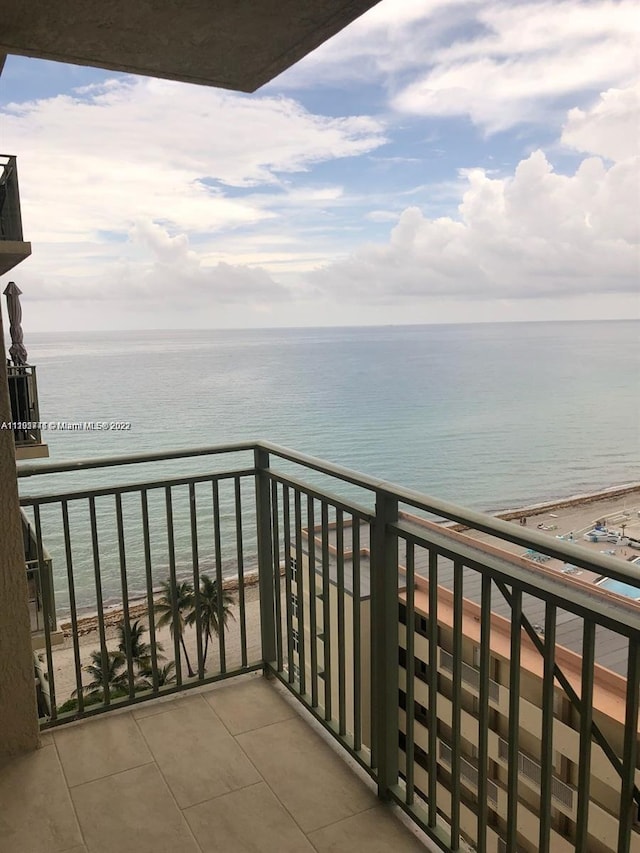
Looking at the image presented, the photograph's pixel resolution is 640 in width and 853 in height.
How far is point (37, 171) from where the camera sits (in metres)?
37.7

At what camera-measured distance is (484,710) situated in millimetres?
1454

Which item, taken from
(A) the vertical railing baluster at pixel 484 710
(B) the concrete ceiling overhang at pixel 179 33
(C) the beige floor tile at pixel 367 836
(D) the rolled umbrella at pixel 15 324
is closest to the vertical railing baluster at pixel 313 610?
(C) the beige floor tile at pixel 367 836

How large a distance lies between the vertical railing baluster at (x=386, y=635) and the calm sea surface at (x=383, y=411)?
12.2 meters

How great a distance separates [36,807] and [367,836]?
0.99m

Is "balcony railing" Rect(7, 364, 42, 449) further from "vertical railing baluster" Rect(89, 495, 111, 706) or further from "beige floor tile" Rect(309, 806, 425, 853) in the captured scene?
"beige floor tile" Rect(309, 806, 425, 853)

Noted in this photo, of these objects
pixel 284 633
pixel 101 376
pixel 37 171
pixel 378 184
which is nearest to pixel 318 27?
pixel 284 633

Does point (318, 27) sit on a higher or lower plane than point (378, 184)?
lower

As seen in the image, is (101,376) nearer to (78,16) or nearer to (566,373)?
(566,373)

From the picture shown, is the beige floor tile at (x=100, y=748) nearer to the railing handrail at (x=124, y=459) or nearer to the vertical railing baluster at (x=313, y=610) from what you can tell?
the vertical railing baluster at (x=313, y=610)

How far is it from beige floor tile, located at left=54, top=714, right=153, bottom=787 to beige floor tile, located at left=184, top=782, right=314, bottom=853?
35 centimetres

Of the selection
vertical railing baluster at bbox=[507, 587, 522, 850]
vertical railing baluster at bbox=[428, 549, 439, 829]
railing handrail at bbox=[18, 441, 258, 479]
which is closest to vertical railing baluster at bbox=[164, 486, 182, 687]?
railing handrail at bbox=[18, 441, 258, 479]

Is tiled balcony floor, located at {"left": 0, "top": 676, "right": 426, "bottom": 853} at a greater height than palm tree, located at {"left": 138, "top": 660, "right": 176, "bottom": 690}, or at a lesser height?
greater

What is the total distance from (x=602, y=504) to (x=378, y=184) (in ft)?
148

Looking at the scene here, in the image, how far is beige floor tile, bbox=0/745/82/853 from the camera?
1.78 meters
